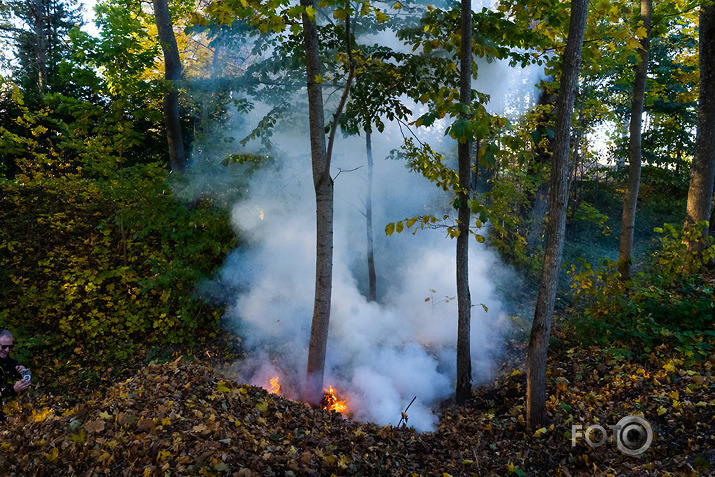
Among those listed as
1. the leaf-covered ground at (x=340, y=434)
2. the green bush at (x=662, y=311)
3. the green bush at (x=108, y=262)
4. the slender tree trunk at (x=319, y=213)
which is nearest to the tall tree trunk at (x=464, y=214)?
the leaf-covered ground at (x=340, y=434)

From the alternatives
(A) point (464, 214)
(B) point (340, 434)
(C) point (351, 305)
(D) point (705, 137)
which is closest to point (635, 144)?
(D) point (705, 137)

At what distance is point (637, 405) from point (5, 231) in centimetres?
1146

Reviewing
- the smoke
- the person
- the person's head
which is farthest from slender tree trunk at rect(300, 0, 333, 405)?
the person's head

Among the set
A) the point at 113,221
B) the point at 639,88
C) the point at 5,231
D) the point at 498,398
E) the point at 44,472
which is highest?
the point at 639,88

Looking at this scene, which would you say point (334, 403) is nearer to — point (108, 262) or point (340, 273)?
point (340, 273)

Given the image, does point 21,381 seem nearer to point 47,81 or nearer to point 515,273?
point 515,273

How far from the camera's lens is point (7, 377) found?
15.3ft

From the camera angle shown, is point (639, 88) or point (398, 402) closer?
point (398, 402)

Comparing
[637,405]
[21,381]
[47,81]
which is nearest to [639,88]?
[637,405]

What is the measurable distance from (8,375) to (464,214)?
6.31 metres

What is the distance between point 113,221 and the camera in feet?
28.9

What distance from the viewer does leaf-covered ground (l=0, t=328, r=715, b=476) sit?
3.21 m

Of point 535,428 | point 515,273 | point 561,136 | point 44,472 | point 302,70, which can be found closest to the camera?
point 44,472

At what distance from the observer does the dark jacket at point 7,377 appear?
4.50 meters
